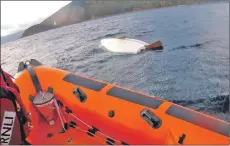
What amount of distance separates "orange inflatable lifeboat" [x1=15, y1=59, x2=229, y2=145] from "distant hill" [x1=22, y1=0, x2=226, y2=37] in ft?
401

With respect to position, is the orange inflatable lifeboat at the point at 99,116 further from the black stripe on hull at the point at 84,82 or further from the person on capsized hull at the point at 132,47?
the person on capsized hull at the point at 132,47

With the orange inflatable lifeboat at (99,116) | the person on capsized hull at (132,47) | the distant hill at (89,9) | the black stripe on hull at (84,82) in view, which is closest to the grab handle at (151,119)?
the orange inflatable lifeboat at (99,116)

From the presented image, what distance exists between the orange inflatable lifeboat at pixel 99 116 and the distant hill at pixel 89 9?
122210mm

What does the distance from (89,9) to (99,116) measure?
519 ft

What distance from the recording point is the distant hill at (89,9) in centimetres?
12722

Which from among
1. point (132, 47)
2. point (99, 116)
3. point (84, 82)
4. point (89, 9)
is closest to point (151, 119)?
point (99, 116)

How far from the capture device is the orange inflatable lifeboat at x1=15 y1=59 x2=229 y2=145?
365 cm

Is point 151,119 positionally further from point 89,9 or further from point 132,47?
point 89,9

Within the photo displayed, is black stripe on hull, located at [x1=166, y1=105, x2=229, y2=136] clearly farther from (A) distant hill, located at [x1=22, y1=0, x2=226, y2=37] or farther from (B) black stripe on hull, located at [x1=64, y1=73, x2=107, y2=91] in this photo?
(A) distant hill, located at [x1=22, y1=0, x2=226, y2=37]

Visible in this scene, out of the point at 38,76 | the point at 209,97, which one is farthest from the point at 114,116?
the point at 209,97

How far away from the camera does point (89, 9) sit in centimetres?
15638

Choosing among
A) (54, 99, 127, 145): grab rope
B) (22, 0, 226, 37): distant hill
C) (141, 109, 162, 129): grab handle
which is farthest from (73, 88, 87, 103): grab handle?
(22, 0, 226, 37): distant hill

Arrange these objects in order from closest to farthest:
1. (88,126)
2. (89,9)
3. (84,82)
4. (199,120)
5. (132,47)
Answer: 1. (199,120)
2. (88,126)
3. (84,82)
4. (132,47)
5. (89,9)

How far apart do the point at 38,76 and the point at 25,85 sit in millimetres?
298
